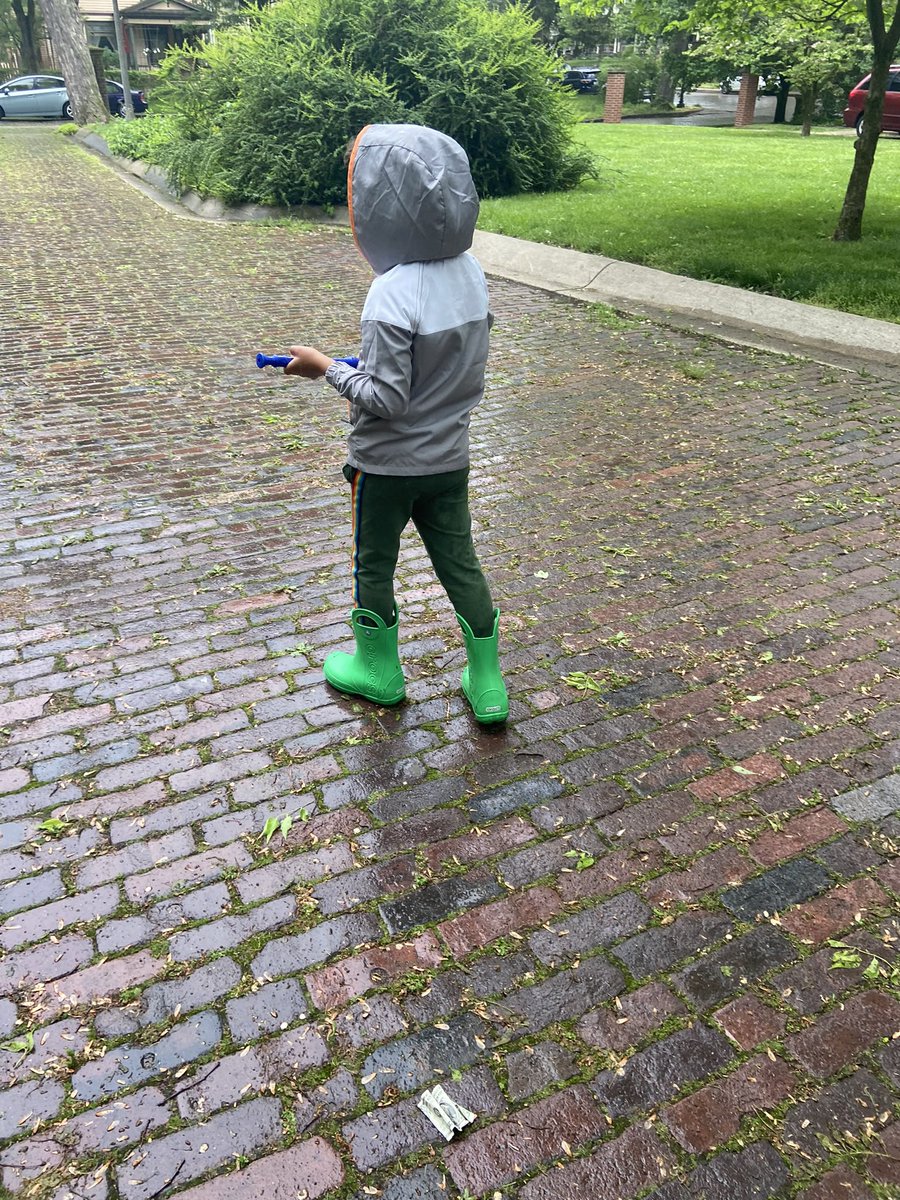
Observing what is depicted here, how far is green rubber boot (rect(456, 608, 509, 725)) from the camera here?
324 centimetres

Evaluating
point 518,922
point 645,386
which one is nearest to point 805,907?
point 518,922

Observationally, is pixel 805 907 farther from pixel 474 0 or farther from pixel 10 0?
pixel 10 0

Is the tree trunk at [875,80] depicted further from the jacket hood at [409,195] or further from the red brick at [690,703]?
the jacket hood at [409,195]

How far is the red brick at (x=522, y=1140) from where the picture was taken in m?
1.93

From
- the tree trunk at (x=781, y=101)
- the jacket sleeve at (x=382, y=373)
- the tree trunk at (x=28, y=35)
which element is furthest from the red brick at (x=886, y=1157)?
the tree trunk at (x=28, y=35)

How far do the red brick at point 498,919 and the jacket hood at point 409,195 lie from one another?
182cm

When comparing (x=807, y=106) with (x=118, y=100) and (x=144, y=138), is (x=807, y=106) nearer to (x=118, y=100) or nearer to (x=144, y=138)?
(x=144, y=138)

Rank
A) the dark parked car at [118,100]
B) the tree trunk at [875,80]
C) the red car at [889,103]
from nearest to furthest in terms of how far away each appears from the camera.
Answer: the tree trunk at [875,80] → the red car at [889,103] → the dark parked car at [118,100]

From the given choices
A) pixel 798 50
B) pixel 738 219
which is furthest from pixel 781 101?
pixel 738 219

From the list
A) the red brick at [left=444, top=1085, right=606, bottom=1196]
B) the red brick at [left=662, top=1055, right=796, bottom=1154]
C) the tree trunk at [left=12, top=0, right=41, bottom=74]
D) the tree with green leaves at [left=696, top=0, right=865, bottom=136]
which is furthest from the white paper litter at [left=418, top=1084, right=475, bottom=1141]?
the tree trunk at [left=12, top=0, right=41, bottom=74]

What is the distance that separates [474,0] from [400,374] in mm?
16939

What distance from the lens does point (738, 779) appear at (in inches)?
120

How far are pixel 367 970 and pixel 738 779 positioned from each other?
4.55ft

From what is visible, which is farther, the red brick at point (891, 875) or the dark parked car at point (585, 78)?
the dark parked car at point (585, 78)
